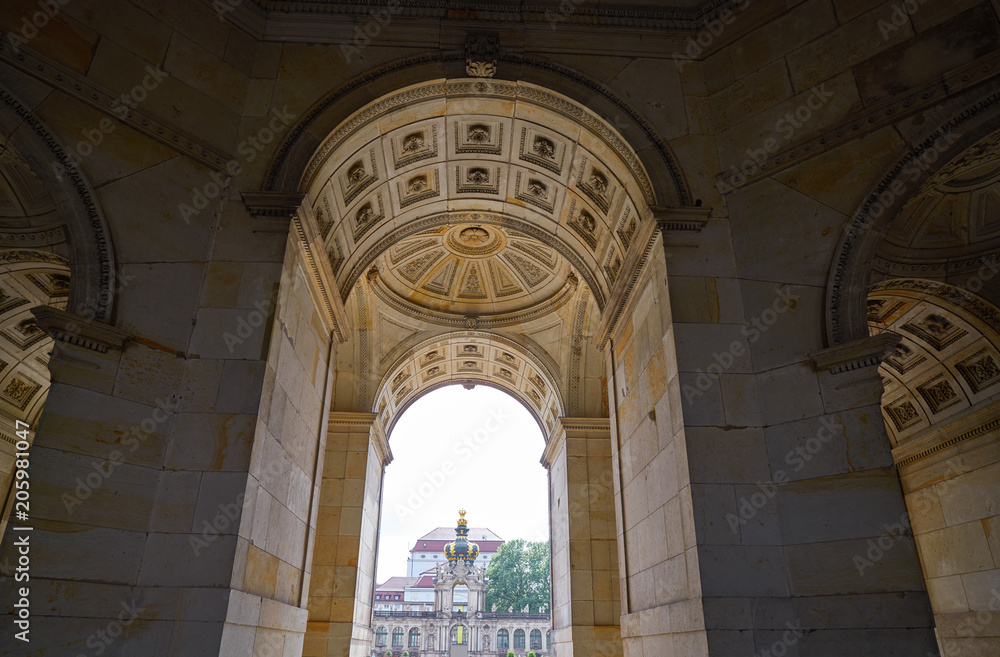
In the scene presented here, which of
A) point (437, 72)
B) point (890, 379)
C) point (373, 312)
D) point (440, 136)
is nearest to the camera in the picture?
point (437, 72)

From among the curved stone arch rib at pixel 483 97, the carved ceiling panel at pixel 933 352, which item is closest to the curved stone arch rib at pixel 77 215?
the curved stone arch rib at pixel 483 97

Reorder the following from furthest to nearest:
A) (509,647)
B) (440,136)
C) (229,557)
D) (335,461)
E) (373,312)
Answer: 1. (509,647)
2. (373,312)
3. (335,461)
4. (440,136)
5. (229,557)

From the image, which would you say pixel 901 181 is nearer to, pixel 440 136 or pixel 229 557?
pixel 440 136

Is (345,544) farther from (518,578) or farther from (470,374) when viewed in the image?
(518,578)

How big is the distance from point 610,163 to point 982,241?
715 centimetres

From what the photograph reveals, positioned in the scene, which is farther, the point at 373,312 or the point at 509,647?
the point at 509,647

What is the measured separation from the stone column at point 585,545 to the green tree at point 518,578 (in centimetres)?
5670

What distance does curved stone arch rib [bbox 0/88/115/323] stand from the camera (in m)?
9.02

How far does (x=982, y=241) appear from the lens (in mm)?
11789

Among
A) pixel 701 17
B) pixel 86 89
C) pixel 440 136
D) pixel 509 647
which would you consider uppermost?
pixel 701 17

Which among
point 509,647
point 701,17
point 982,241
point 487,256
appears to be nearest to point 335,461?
point 487,256

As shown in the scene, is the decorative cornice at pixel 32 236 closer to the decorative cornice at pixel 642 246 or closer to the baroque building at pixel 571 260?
the baroque building at pixel 571 260

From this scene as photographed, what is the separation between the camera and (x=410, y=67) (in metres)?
12.2

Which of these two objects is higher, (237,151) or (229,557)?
(237,151)
